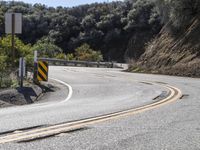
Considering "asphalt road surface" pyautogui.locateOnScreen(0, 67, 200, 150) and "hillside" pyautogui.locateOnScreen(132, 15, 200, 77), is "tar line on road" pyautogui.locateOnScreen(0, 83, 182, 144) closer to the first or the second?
"asphalt road surface" pyautogui.locateOnScreen(0, 67, 200, 150)

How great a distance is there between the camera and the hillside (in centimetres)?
3170

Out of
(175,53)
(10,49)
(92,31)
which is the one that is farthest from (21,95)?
(92,31)

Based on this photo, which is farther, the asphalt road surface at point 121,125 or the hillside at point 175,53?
the hillside at point 175,53

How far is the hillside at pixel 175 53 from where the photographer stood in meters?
31.7

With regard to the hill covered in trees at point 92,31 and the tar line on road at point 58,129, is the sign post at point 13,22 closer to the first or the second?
the tar line on road at point 58,129

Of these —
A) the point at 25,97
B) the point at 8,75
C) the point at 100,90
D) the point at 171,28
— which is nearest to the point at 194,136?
the point at 25,97

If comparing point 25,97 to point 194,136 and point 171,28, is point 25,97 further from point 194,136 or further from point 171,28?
point 171,28

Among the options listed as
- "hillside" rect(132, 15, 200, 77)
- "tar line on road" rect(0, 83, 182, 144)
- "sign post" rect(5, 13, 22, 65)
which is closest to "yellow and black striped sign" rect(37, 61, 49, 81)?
"sign post" rect(5, 13, 22, 65)

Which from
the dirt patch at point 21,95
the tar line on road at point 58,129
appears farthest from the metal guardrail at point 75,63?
the tar line on road at point 58,129

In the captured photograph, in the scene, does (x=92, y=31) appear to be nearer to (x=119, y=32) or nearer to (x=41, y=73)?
(x=119, y=32)

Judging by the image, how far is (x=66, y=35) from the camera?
9081 centimetres

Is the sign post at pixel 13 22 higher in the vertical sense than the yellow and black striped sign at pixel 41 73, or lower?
higher

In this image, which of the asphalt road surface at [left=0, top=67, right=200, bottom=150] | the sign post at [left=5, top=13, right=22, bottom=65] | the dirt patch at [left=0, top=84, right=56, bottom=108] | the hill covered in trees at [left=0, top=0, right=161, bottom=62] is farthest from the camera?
the hill covered in trees at [left=0, top=0, right=161, bottom=62]

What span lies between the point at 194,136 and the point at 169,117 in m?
2.34
